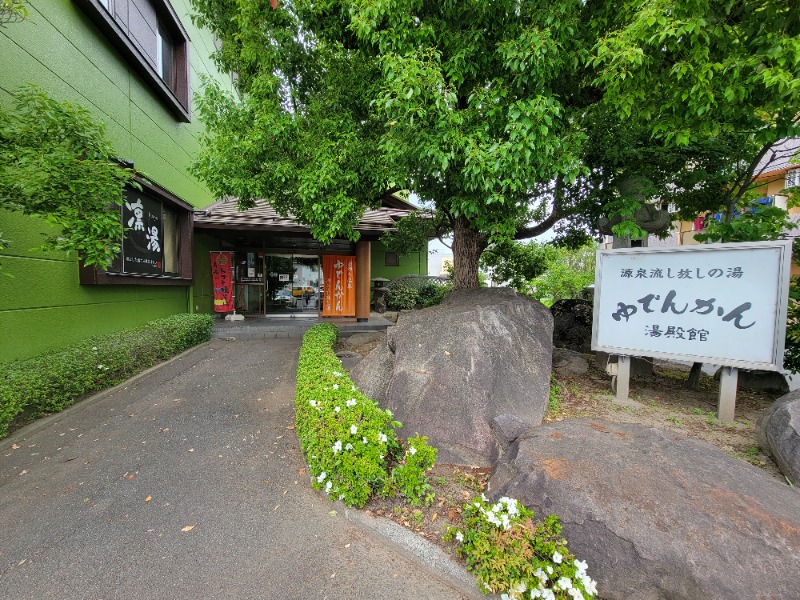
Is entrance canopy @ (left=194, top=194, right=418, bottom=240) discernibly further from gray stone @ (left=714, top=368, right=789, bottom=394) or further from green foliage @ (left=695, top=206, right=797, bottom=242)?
gray stone @ (left=714, top=368, right=789, bottom=394)

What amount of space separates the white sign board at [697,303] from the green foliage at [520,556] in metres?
3.12

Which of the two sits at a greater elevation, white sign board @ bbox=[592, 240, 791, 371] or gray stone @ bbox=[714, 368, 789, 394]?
white sign board @ bbox=[592, 240, 791, 371]

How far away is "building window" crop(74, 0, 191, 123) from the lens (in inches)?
265

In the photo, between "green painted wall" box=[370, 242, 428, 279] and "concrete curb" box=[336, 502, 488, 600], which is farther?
"green painted wall" box=[370, 242, 428, 279]

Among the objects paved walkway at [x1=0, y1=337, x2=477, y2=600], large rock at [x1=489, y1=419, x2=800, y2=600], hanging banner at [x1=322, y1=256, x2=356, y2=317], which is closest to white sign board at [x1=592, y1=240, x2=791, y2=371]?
large rock at [x1=489, y1=419, x2=800, y2=600]

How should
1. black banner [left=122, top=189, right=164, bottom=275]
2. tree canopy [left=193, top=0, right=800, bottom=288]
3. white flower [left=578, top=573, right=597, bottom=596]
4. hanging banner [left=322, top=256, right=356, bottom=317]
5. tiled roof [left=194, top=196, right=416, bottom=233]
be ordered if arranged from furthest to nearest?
hanging banner [left=322, top=256, right=356, bottom=317]
tiled roof [left=194, top=196, right=416, bottom=233]
black banner [left=122, top=189, right=164, bottom=275]
tree canopy [left=193, top=0, right=800, bottom=288]
white flower [left=578, top=573, right=597, bottom=596]

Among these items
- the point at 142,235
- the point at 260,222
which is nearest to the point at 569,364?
the point at 260,222

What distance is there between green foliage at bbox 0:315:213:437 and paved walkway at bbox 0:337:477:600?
0.27 metres

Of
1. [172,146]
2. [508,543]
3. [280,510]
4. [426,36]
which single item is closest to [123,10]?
[172,146]

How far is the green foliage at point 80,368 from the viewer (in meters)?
3.93

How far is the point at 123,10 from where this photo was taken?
7.40 meters

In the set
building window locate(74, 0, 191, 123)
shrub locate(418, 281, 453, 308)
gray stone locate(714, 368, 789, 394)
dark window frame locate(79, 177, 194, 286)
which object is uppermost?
building window locate(74, 0, 191, 123)

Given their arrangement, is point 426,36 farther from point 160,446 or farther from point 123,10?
point 123,10

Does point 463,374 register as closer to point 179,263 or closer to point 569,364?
point 569,364
